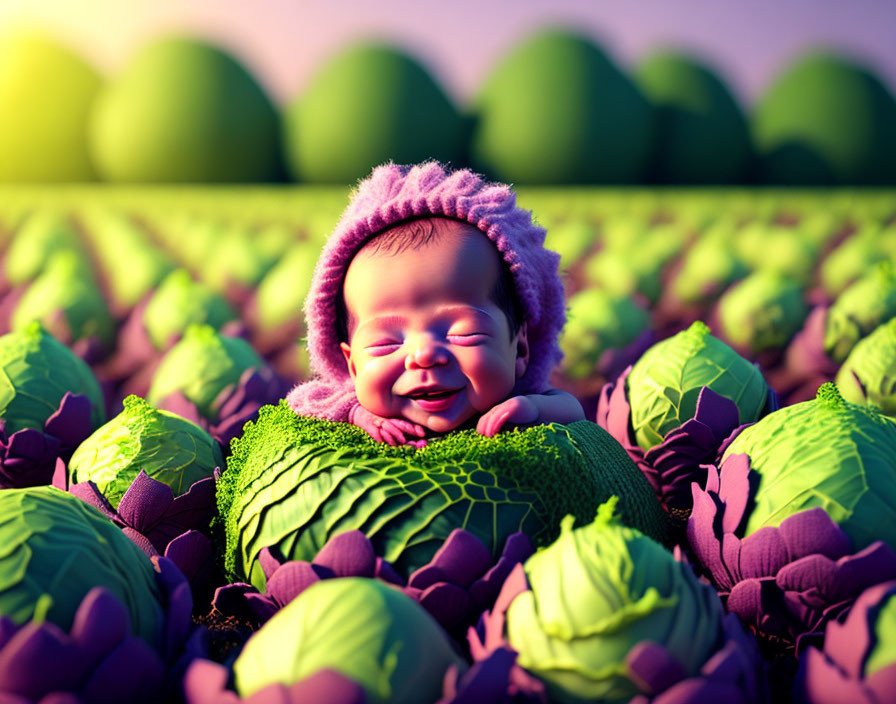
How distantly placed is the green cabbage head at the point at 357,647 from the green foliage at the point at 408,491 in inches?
7.4

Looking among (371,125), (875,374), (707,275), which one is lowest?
(371,125)

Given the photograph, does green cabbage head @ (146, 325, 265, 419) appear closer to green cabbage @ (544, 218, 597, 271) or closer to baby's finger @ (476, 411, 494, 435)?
baby's finger @ (476, 411, 494, 435)

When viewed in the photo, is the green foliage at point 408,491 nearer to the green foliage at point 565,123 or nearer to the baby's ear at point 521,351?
the baby's ear at point 521,351

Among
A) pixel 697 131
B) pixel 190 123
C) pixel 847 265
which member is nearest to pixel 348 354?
pixel 847 265

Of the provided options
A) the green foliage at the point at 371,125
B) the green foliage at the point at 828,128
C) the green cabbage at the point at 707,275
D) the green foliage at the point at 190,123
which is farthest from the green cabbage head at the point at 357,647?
the green foliage at the point at 828,128

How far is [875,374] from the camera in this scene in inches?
57.2

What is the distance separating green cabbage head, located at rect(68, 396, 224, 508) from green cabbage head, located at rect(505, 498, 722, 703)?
0.56 metres

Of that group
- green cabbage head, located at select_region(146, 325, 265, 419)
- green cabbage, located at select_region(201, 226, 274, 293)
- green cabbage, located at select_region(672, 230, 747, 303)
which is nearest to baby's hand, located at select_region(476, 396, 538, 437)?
green cabbage head, located at select_region(146, 325, 265, 419)

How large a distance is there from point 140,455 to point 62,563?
0.36 metres

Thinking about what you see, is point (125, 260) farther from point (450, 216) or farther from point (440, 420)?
point (440, 420)

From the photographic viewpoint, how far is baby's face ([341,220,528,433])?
1.11 m

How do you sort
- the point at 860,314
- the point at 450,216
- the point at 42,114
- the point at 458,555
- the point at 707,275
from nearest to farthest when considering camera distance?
the point at 458,555, the point at 450,216, the point at 860,314, the point at 707,275, the point at 42,114

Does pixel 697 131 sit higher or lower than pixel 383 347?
lower

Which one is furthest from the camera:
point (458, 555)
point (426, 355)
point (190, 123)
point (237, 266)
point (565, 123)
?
point (190, 123)
